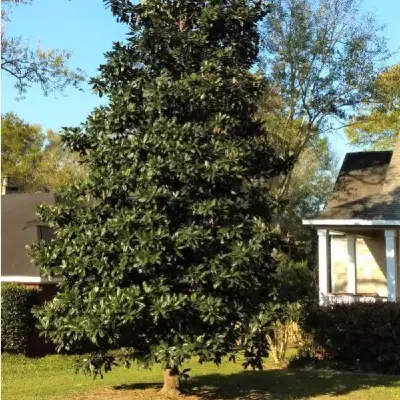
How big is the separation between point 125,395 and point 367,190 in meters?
12.5

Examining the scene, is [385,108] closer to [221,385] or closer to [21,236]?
[21,236]

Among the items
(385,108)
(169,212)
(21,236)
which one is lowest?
(169,212)

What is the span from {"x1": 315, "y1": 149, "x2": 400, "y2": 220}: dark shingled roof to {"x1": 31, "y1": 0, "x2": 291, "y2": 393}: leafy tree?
8.29m

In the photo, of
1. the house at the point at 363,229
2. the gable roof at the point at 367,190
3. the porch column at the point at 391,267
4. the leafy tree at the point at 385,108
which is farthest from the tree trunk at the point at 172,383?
the leafy tree at the point at 385,108

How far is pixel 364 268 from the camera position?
22062 millimetres

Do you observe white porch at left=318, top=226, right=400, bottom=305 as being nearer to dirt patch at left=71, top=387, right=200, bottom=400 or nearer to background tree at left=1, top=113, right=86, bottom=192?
dirt patch at left=71, top=387, right=200, bottom=400

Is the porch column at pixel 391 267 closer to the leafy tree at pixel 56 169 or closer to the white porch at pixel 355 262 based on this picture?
the white porch at pixel 355 262

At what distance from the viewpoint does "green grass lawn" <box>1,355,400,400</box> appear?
9914 mm

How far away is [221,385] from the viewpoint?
10836 millimetres

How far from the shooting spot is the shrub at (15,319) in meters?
16.7

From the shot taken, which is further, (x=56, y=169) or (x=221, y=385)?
(x=56, y=169)

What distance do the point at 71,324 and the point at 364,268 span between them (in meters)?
15.4

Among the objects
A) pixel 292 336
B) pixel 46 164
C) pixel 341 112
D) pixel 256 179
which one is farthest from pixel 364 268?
pixel 46 164

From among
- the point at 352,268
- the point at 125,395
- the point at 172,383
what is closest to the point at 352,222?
the point at 352,268
